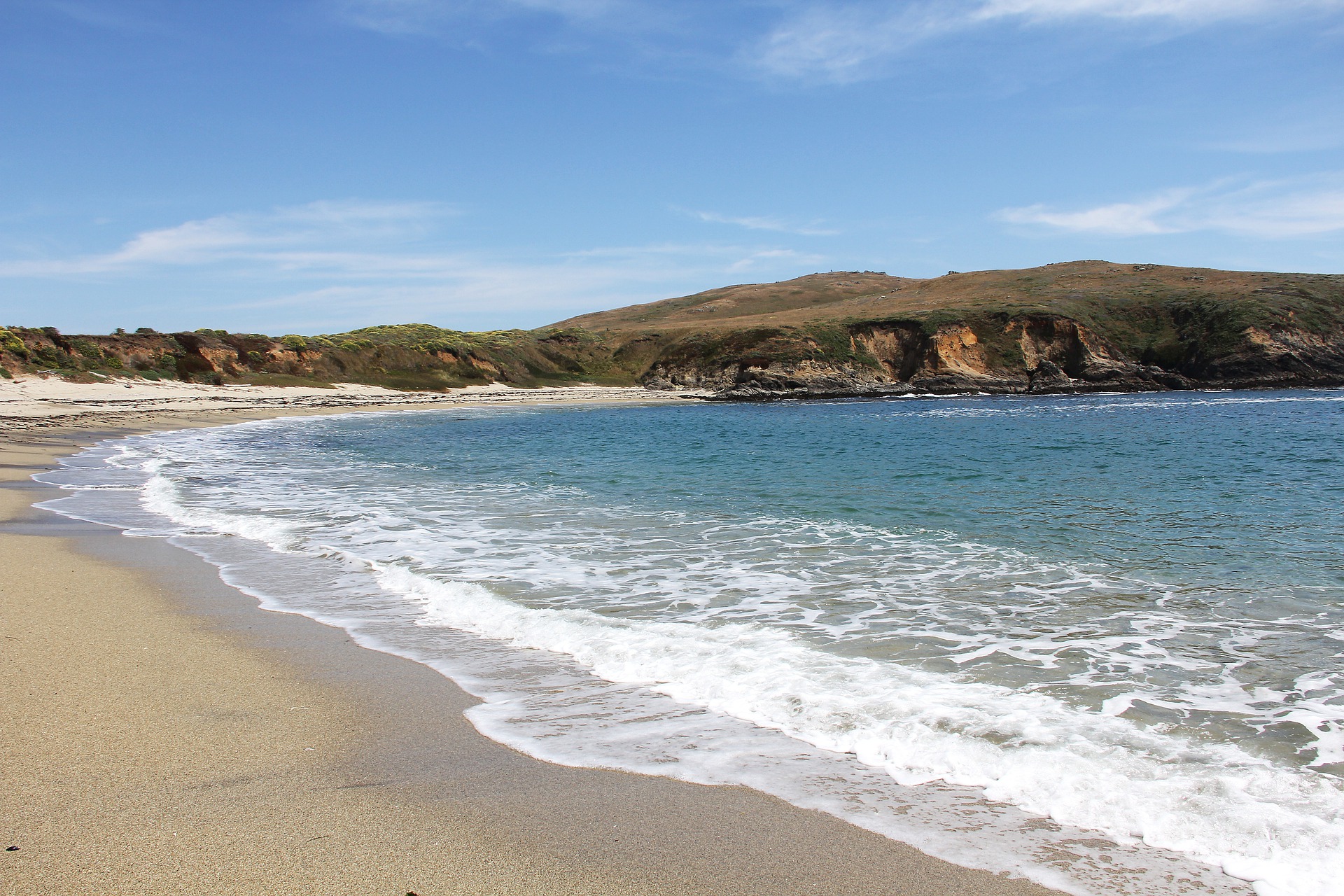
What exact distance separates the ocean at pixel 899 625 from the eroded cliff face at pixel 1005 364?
158 feet

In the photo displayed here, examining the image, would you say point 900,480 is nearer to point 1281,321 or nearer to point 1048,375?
point 1048,375

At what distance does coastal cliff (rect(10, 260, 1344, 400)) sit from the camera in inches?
2288

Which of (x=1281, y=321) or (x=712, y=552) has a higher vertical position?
(x=1281, y=321)

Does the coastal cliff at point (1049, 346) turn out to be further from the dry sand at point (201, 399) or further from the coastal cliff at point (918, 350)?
the dry sand at point (201, 399)

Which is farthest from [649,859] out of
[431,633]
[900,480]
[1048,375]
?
[1048,375]

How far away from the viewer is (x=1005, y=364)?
2579 inches

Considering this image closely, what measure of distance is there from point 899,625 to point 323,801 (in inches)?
181

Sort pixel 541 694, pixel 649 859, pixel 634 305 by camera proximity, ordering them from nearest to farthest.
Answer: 1. pixel 649 859
2. pixel 541 694
3. pixel 634 305

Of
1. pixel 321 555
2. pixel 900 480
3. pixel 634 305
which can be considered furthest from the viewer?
pixel 634 305

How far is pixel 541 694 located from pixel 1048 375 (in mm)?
66963

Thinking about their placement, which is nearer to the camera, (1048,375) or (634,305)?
(1048,375)

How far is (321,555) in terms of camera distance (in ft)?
30.7

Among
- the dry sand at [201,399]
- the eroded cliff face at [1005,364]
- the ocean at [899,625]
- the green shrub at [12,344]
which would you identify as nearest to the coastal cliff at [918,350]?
the eroded cliff face at [1005,364]

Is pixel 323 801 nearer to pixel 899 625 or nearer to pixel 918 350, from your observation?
pixel 899 625
